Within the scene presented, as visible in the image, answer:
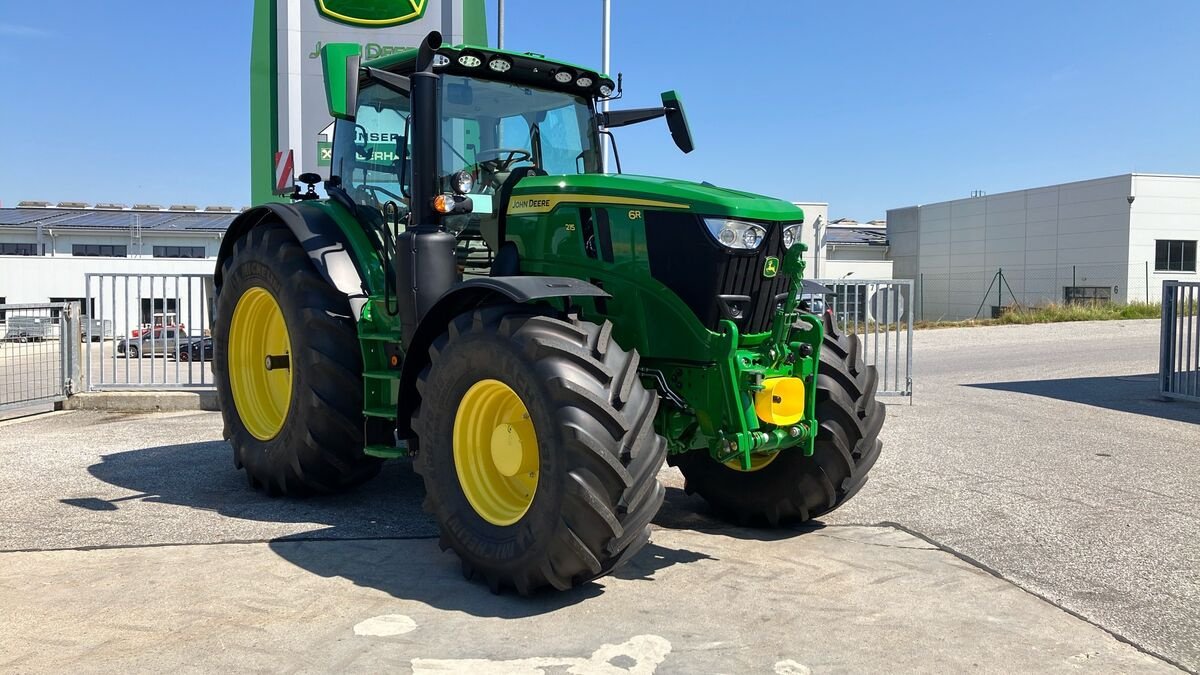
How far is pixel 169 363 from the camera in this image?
11.5 meters

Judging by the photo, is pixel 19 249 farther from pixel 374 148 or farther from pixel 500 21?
pixel 374 148

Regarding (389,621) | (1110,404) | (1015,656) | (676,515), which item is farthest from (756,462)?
(1110,404)

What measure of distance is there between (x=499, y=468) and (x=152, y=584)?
67.3 inches

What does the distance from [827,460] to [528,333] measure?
201cm

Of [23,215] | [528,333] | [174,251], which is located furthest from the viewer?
[23,215]

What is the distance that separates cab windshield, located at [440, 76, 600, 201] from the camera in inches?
225

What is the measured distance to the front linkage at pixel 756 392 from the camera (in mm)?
4598

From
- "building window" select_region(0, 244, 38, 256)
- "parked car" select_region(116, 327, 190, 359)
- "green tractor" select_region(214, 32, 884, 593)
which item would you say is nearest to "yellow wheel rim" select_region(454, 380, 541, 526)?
"green tractor" select_region(214, 32, 884, 593)

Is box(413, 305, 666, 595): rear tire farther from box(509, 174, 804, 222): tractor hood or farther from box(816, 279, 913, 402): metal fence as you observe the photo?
box(816, 279, 913, 402): metal fence

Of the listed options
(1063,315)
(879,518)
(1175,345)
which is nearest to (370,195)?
(879,518)

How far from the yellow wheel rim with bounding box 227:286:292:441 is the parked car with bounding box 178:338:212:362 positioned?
411 cm

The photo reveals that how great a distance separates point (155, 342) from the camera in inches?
444

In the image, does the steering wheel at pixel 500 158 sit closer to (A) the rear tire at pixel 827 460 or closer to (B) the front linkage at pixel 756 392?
(B) the front linkage at pixel 756 392

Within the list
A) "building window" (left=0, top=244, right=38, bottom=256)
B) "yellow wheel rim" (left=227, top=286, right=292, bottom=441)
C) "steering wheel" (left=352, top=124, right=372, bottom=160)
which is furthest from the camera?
"building window" (left=0, top=244, right=38, bottom=256)
